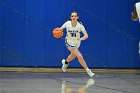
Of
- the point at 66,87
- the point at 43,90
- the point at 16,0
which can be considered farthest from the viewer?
the point at 16,0

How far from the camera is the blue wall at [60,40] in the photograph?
12078 mm

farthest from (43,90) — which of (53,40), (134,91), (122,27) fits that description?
(122,27)

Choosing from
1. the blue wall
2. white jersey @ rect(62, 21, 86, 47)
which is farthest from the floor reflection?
the blue wall

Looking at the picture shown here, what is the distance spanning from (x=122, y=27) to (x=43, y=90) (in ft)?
19.5

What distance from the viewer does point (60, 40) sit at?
12312 mm

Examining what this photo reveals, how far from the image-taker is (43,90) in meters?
7.29

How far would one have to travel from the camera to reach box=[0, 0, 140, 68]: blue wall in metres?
12.1

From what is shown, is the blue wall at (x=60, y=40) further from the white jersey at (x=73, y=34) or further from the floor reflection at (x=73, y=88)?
the floor reflection at (x=73, y=88)

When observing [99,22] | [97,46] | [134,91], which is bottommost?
[134,91]

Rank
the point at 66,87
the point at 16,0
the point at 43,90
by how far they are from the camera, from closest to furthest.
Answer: the point at 43,90, the point at 66,87, the point at 16,0

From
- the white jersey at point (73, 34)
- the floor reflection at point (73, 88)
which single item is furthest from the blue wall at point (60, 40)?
the floor reflection at point (73, 88)

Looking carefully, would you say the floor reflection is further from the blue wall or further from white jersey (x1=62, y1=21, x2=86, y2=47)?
the blue wall

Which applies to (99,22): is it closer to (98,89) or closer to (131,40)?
(131,40)

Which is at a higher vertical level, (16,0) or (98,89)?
(16,0)
